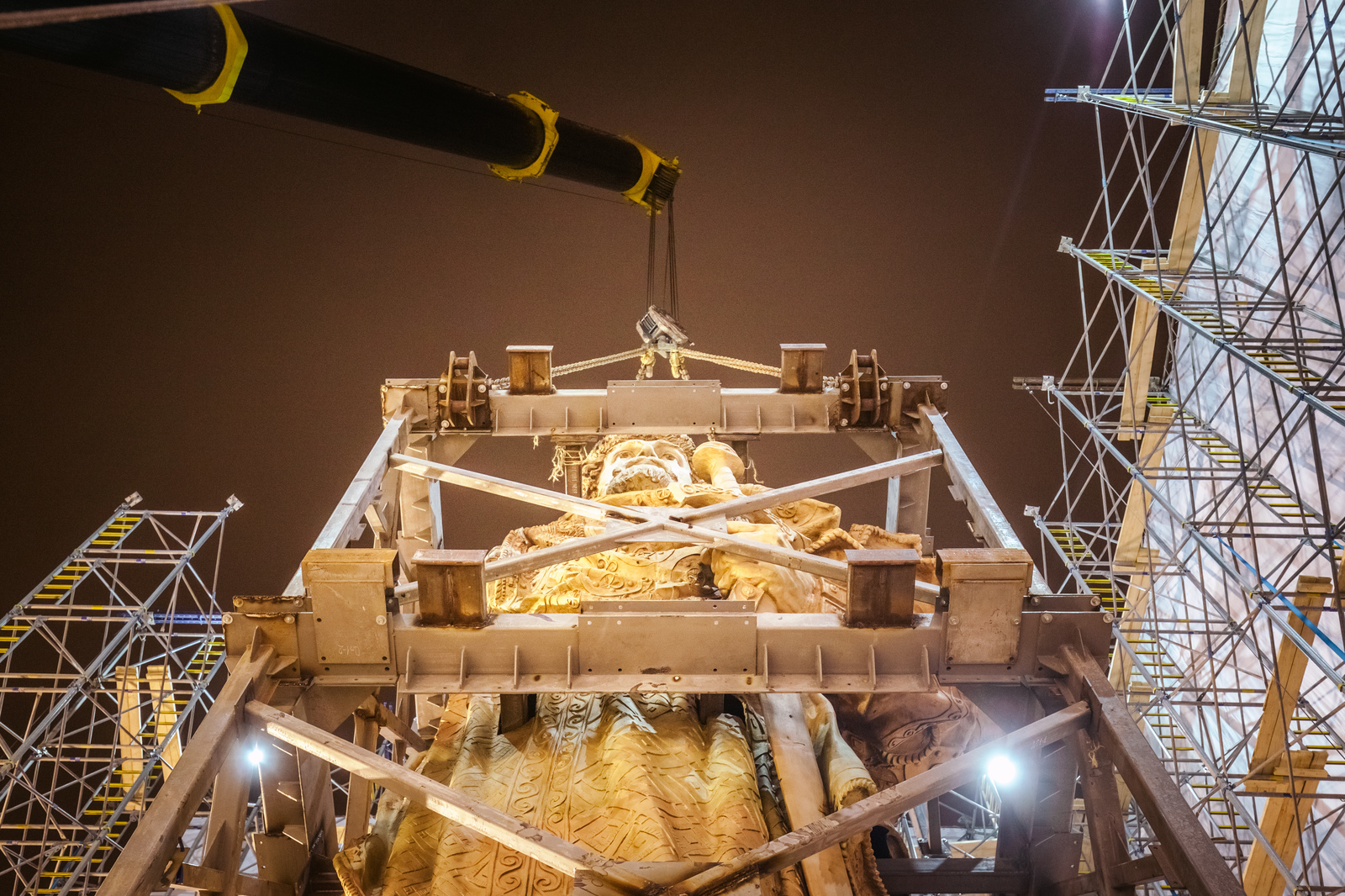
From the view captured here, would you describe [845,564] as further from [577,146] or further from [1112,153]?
[1112,153]

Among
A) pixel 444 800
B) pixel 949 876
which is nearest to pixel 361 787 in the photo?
pixel 444 800

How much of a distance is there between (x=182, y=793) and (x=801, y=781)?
11.8 ft

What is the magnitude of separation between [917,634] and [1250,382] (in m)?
8.00

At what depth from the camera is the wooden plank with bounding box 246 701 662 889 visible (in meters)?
5.48

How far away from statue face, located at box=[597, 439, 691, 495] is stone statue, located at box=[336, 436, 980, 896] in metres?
0.37

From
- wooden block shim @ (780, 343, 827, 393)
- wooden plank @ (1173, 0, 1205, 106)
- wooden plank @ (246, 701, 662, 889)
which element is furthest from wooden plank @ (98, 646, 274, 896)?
wooden plank @ (1173, 0, 1205, 106)

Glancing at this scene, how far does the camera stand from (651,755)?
7.09 m

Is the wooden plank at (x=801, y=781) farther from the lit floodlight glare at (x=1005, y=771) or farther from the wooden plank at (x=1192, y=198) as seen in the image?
the wooden plank at (x=1192, y=198)

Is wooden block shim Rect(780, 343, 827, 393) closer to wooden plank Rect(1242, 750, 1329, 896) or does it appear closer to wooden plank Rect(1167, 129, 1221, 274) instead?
wooden plank Rect(1242, 750, 1329, 896)

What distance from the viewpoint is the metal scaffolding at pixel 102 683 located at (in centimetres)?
1209

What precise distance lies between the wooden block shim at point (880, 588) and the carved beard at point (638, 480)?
369 centimetres

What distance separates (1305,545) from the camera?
11.3 meters

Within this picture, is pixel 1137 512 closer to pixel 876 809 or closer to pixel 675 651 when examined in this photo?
pixel 675 651

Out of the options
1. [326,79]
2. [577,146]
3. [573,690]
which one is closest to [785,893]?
[573,690]
